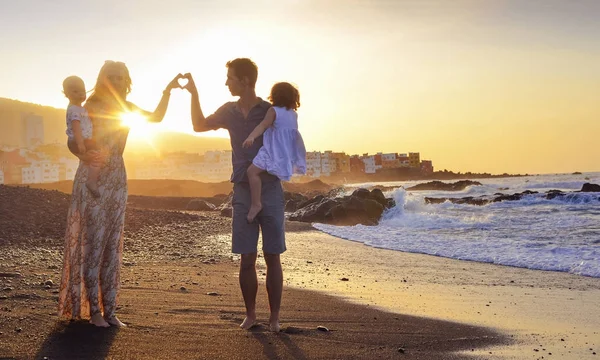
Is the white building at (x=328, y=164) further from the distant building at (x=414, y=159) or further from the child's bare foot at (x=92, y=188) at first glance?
the child's bare foot at (x=92, y=188)

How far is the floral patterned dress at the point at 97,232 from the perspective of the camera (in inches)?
173

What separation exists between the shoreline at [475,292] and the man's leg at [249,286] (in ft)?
5.52

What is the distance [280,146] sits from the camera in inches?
176

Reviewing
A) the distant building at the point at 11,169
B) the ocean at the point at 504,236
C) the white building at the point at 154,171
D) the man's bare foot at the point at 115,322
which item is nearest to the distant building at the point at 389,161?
the white building at the point at 154,171

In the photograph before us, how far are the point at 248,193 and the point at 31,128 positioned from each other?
146m

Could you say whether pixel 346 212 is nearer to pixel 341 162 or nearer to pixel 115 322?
pixel 115 322

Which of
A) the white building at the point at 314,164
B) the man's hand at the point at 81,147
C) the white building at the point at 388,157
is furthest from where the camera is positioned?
the white building at the point at 388,157

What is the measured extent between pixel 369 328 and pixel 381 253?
7.08 m

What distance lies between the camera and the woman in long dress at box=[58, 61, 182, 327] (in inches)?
173

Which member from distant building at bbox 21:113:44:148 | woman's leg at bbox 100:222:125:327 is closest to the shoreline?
woman's leg at bbox 100:222:125:327

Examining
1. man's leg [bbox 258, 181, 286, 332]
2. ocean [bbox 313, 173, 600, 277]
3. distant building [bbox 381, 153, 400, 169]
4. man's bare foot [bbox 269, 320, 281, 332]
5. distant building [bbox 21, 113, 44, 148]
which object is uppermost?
distant building [bbox 21, 113, 44, 148]

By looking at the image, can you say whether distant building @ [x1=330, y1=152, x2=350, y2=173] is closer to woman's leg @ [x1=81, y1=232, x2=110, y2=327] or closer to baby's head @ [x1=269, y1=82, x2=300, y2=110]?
baby's head @ [x1=269, y1=82, x2=300, y2=110]

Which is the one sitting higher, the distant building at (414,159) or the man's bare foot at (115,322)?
the distant building at (414,159)

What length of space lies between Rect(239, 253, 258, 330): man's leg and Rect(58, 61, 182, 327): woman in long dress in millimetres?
884
